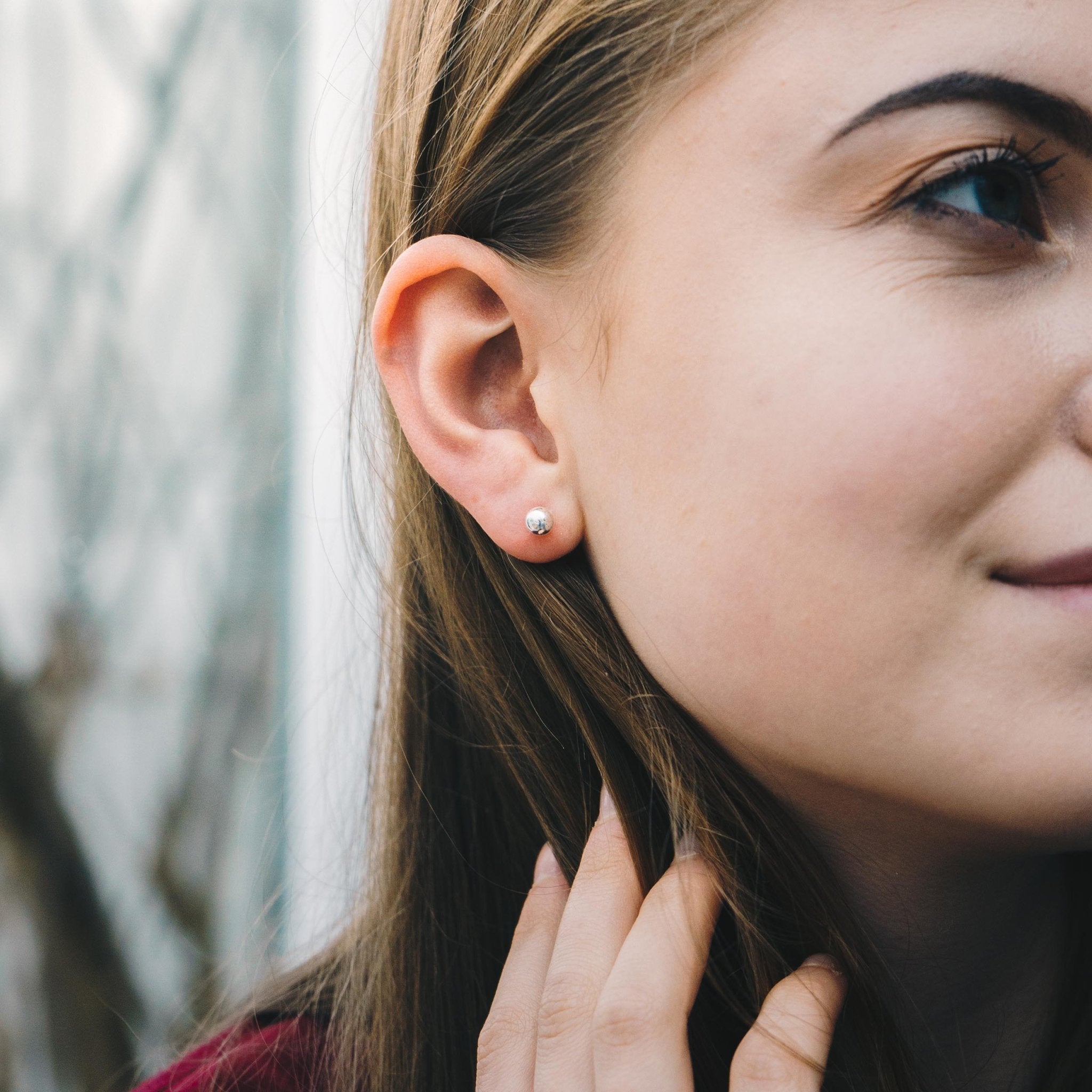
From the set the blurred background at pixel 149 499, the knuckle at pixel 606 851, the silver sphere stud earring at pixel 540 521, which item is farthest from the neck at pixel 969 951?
the blurred background at pixel 149 499

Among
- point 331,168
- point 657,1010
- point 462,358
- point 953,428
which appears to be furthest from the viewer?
point 331,168

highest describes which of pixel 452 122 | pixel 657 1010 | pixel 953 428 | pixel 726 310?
pixel 452 122

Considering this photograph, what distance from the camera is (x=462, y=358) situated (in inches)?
40.8

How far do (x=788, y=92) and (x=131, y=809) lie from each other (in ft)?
6.75

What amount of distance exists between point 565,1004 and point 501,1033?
10 centimetres

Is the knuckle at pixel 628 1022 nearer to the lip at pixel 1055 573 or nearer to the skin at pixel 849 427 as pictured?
the skin at pixel 849 427

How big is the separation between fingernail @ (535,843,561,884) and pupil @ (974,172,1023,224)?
31.2 inches

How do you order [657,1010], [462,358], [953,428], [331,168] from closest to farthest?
[953,428], [657,1010], [462,358], [331,168]

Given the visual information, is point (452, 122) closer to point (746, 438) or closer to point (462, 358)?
point (462, 358)

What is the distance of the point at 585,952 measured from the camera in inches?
39.9

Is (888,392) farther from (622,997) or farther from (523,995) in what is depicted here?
(523,995)

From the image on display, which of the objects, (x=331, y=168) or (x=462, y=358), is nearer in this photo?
(x=462, y=358)

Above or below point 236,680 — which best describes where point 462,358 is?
above

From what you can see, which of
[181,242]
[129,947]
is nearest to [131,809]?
[129,947]
